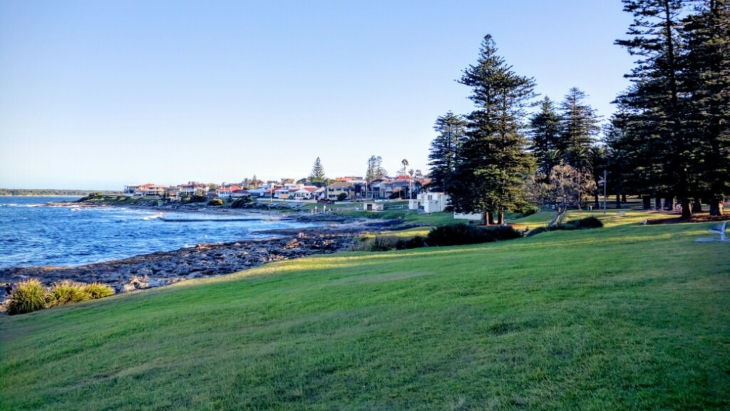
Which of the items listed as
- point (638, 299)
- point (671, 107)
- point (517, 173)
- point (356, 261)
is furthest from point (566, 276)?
point (517, 173)

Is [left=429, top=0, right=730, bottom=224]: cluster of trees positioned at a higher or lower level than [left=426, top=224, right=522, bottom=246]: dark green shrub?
higher

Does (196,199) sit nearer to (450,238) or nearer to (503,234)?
(450,238)

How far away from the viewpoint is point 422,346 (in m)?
6.26

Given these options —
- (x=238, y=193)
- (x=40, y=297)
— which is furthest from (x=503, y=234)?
(x=238, y=193)

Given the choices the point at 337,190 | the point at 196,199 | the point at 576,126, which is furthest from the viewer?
the point at 337,190

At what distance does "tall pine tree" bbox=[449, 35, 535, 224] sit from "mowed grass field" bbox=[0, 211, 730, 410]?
85.0 ft

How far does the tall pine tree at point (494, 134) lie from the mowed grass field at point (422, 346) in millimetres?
25913

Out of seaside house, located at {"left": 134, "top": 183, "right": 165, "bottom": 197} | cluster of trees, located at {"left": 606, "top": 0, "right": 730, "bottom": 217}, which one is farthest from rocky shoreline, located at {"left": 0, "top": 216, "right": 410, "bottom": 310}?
seaside house, located at {"left": 134, "top": 183, "right": 165, "bottom": 197}

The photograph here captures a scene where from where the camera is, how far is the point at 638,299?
7445 mm

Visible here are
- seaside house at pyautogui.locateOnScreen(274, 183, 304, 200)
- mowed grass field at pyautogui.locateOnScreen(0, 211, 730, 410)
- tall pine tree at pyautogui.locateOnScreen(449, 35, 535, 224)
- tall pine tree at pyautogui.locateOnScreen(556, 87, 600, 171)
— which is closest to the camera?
mowed grass field at pyautogui.locateOnScreen(0, 211, 730, 410)

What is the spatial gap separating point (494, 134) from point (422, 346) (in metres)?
35.7

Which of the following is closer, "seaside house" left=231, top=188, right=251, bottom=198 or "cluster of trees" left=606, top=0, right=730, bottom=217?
"cluster of trees" left=606, top=0, right=730, bottom=217

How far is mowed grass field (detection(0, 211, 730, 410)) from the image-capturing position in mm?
4715

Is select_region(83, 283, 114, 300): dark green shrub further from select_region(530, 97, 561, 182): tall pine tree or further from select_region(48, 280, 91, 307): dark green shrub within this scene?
select_region(530, 97, 561, 182): tall pine tree
